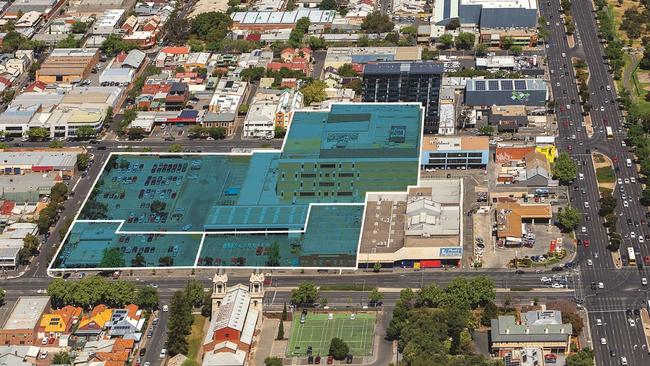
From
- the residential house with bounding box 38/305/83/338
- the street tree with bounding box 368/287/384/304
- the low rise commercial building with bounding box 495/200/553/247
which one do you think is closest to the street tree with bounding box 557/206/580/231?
the low rise commercial building with bounding box 495/200/553/247

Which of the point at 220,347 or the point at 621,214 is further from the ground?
the point at 621,214

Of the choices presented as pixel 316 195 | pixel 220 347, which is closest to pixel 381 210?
pixel 316 195

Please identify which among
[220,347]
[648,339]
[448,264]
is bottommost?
[220,347]

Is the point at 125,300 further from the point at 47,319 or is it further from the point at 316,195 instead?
the point at 316,195

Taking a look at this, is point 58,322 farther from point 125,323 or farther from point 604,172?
point 604,172

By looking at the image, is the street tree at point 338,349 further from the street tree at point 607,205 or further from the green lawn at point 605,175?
the green lawn at point 605,175

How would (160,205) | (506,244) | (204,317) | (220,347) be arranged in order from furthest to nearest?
(160,205)
(506,244)
(204,317)
(220,347)

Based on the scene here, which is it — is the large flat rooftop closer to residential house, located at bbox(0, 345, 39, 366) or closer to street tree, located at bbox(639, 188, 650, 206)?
residential house, located at bbox(0, 345, 39, 366)

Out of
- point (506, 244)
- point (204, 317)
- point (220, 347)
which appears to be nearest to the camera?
point (220, 347)

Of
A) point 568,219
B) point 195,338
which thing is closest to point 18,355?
point 195,338
